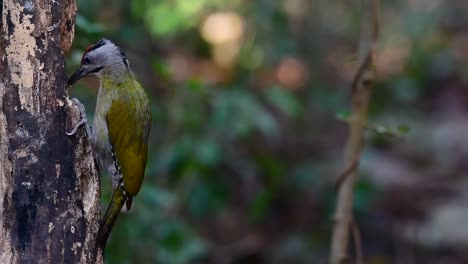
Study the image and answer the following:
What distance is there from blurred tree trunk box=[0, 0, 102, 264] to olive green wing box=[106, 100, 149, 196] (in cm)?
54

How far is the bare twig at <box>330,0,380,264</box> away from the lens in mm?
5645

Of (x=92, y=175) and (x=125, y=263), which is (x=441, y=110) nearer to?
(x=125, y=263)

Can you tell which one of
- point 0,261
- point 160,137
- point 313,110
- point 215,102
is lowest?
point 313,110

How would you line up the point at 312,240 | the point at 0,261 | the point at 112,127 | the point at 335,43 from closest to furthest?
the point at 0,261 → the point at 112,127 → the point at 312,240 → the point at 335,43

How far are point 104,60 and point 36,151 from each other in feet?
3.62

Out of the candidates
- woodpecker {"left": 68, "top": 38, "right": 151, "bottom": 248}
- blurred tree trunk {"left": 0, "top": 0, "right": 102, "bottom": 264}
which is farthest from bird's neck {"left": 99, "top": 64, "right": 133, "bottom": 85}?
blurred tree trunk {"left": 0, "top": 0, "right": 102, "bottom": 264}

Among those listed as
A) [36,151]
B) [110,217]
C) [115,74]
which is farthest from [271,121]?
[36,151]

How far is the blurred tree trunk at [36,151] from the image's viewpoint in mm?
4008

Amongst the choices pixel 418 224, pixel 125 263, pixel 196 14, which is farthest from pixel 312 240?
pixel 125 263

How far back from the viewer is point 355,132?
19.0 ft

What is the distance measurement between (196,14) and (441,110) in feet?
15.6

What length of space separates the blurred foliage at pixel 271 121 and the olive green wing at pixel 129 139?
46 cm

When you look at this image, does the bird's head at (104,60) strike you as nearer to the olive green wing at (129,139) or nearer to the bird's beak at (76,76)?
the bird's beak at (76,76)

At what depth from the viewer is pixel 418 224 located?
9.14 meters
